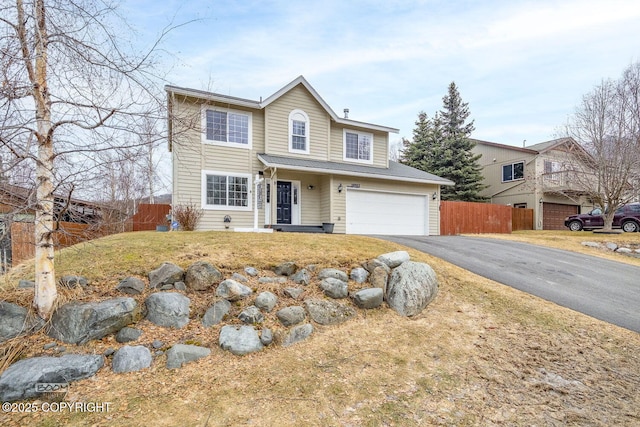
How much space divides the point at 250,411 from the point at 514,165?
2594 centimetres

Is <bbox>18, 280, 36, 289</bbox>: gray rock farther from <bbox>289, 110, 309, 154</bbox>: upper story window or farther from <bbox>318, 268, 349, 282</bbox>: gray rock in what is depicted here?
<bbox>289, 110, 309, 154</bbox>: upper story window

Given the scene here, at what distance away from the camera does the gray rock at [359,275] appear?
5.75m

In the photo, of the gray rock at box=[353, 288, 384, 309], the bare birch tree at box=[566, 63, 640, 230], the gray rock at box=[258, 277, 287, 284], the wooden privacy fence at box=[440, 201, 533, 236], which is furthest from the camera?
the wooden privacy fence at box=[440, 201, 533, 236]

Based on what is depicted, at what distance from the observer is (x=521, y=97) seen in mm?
17016

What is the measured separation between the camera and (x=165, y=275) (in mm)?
4895

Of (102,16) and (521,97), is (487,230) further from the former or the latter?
(102,16)

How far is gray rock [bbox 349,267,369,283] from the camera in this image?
5750 mm

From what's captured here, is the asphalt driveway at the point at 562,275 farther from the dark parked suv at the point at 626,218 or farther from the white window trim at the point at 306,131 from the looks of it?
the dark parked suv at the point at 626,218

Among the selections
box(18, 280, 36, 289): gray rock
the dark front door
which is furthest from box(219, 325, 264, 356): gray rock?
the dark front door

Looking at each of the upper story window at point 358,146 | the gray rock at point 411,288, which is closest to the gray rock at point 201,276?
the gray rock at point 411,288

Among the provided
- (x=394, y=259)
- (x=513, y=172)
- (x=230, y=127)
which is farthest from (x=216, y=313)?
(x=513, y=172)

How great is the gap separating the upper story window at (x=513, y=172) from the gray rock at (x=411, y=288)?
21551mm

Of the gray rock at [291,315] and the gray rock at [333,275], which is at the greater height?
the gray rock at [333,275]

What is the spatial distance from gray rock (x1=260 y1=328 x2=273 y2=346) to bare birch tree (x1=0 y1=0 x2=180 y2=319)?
2.71 metres
